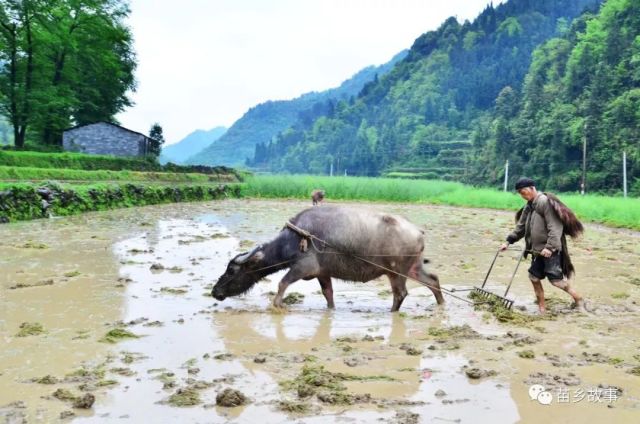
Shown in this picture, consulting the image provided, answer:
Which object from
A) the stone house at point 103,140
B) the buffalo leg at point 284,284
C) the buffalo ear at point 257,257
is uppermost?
the stone house at point 103,140

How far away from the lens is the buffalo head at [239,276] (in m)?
7.71

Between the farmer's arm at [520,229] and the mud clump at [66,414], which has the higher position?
the farmer's arm at [520,229]

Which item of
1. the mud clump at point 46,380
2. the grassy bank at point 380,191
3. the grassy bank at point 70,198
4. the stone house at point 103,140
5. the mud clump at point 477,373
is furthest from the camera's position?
the stone house at point 103,140

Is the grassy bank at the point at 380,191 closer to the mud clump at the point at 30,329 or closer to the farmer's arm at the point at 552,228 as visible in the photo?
the farmer's arm at the point at 552,228

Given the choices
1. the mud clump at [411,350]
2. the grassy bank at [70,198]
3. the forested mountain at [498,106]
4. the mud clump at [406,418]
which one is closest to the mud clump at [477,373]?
the mud clump at [411,350]

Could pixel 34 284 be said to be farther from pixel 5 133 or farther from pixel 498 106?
pixel 5 133

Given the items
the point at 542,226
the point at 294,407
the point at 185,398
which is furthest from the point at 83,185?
the point at 294,407

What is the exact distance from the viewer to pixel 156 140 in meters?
50.0

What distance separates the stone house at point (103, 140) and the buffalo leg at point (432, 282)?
37.4 metres

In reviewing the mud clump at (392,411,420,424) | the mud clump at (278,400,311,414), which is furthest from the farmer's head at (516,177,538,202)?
the mud clump at (278,400,311,414)

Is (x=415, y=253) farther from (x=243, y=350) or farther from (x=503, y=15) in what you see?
(x=503, y=15)

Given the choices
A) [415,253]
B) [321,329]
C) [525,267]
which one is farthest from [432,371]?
[525,267]

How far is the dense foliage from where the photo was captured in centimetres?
3806

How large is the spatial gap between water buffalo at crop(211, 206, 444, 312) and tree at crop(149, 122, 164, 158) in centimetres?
3986
